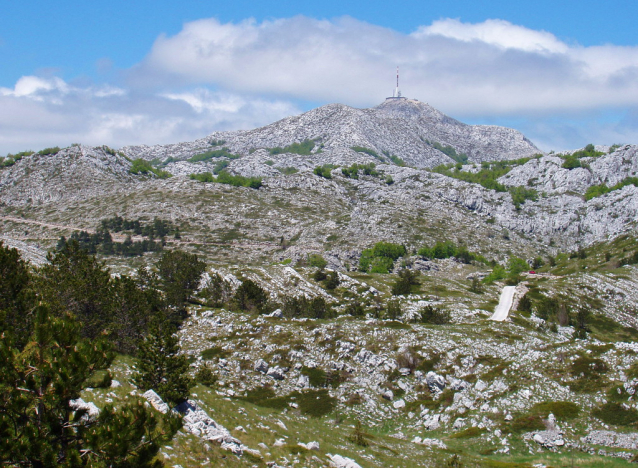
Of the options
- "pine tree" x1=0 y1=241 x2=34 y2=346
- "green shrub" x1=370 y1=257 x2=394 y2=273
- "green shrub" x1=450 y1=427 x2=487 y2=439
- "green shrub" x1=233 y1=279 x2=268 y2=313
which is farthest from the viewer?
"green shrub" x1=370 y1=257 x2=394 y2=273

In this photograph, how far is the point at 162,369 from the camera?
3850 cm

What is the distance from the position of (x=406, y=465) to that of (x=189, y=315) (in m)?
58.1

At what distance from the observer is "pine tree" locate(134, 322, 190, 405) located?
3556 centimetres

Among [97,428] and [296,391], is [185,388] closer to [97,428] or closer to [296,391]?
[97,428]

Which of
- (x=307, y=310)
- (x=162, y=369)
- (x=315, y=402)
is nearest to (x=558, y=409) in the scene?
(x=315, y=402)

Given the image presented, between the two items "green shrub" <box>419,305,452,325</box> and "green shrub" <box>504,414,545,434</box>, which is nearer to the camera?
"green shrub" <box>504,414,545,434</box>

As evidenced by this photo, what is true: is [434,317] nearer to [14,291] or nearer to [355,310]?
[355,310]

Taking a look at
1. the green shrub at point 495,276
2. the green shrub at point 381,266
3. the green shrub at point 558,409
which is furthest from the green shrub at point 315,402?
the green shrub at point 381,266

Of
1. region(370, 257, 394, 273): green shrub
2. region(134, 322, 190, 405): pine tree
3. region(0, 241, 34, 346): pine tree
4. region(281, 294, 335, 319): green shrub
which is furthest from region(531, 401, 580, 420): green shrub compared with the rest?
region(370, 257, 394, 273): green shrub

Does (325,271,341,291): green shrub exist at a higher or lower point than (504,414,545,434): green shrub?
higher

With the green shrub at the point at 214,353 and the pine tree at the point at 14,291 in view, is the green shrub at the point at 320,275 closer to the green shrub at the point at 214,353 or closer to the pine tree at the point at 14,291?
the green shrub at the point at 214,353

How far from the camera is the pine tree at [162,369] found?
35.6m

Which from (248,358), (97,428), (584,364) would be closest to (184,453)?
(97,428)

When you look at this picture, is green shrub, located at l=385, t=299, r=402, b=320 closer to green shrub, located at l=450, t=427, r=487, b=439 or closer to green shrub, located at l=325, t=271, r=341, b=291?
green shrub, located at l=325, t=271, r=341, b=291
